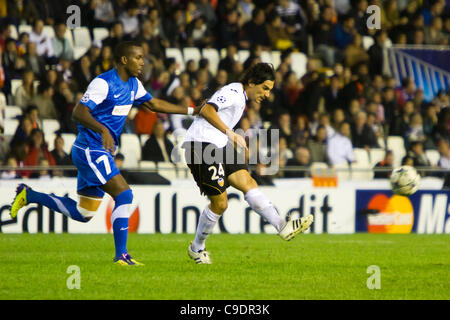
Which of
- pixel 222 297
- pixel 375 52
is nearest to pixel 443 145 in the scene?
pixel 375 52

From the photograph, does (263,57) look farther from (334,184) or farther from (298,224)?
(298,224)

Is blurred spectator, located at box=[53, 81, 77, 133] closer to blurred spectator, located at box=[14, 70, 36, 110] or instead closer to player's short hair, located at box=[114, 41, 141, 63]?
blurred spectator, located at box=[14, 70, 36, 110]

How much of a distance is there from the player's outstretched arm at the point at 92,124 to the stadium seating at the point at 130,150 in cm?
686

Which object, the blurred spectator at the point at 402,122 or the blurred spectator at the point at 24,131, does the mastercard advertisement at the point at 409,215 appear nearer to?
the blurred spectator at the point at 402,122

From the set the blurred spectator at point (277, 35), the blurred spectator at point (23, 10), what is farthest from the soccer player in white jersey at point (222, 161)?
the blurred spectator at point (277, 35)

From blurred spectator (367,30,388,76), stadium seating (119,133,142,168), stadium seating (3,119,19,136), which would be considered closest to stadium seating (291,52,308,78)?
blurred spectator (367,30,388,76)

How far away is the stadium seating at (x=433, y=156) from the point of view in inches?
701

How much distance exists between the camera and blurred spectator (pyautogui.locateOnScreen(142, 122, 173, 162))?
50.4 ft

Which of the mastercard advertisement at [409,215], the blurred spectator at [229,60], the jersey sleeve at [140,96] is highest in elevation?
the blurred spectator at [229,60]

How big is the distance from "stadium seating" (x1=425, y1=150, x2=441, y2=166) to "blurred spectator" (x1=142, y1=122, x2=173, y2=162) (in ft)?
18.9

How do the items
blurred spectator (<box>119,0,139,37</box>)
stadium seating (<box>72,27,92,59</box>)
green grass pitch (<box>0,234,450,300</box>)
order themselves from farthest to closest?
1. blurred spectator (<box>119,0,139,37</box>)
2. stadium seating (<box>72,27,92,59</box>)
3. green grass pitch (<box>0,234,450,300</box>)

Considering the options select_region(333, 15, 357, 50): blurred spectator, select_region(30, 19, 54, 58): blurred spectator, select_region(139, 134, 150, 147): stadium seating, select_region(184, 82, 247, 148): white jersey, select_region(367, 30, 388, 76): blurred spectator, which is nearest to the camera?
select_region(184, 82, 247, 148): white jersey

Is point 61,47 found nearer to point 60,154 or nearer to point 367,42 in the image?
point 60,154

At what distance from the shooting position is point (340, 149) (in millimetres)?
16812
